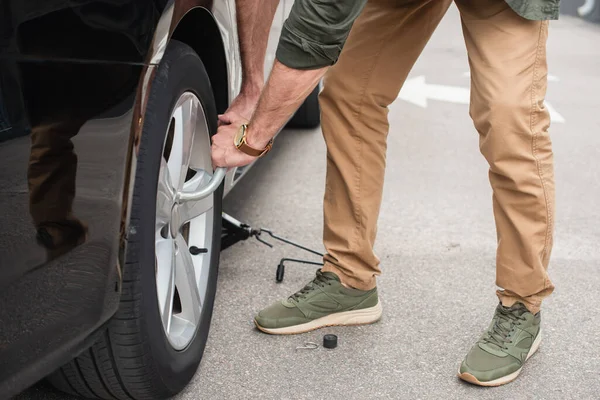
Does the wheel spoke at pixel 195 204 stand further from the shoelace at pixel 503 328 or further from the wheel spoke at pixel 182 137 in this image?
the shoelace at pixel 503 328

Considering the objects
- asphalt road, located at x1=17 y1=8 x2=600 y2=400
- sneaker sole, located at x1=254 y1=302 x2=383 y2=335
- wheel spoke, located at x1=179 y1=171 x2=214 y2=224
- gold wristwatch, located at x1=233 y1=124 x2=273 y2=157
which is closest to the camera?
gold wristwatch, located at x1=233 y1=124 x2=273 y2=157

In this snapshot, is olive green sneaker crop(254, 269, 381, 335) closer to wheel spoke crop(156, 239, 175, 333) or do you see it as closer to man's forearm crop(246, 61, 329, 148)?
wheel spoke crop(156, 239, 175, 333)

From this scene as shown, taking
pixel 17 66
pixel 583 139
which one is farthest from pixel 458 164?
pixel 17 66

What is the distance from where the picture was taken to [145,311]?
1.91m

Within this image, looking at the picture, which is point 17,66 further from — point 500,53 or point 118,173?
point 500,53

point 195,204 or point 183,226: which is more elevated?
point 195,204

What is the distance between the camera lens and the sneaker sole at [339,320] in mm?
2730

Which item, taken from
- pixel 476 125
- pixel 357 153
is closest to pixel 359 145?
pixel 357 153

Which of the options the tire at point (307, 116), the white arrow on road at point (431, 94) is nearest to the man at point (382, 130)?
the tire at point (307, 116)

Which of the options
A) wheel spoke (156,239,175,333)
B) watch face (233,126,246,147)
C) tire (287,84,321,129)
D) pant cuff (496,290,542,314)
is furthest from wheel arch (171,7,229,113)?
tire (287,84,321,129)

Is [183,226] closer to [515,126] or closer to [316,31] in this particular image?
[316,31]

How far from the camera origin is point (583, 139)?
5.60 metres

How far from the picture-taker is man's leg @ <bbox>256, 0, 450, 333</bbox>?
2566 millimetres

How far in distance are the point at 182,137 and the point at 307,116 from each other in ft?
10.8
